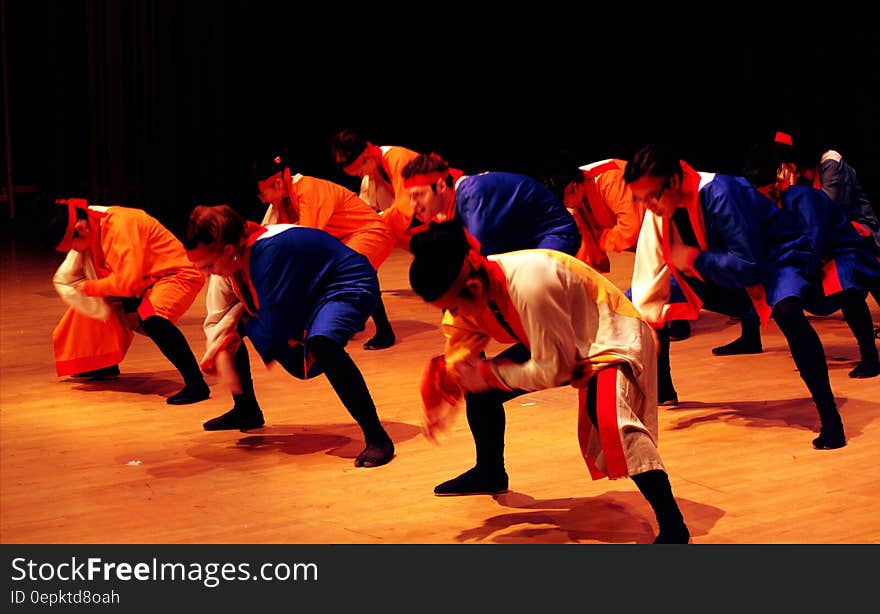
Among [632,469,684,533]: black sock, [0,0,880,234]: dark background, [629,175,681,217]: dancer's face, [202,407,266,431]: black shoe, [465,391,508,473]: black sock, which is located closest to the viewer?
[632,469,684,533]: black sock

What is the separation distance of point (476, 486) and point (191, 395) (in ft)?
5.34

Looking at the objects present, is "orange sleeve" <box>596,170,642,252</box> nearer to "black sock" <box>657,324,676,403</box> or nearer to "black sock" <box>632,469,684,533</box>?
"black sock" <box>657,324,676,403</box>

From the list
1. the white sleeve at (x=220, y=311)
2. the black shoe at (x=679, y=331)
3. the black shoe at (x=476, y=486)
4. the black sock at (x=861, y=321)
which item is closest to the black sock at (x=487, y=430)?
the black shoe at (x=476, y=486)

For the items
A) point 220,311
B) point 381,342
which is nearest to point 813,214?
point 381,342

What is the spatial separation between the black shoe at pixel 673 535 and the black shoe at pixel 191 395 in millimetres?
2326

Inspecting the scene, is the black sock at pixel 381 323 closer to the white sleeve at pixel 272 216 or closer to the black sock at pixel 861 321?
the white sleeve at pixel 272 216

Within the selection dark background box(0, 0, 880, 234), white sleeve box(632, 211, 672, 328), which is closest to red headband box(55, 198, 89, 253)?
white sleeve box(632, 211, 672, 328)

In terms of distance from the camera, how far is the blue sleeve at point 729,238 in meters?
3.96

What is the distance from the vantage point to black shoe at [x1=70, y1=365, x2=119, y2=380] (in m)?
5.30

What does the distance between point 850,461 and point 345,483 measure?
5.01 feet

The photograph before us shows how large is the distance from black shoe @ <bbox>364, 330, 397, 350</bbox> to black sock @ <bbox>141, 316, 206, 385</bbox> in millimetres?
1111

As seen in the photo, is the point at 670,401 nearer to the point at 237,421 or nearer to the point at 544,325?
the point at 237,421

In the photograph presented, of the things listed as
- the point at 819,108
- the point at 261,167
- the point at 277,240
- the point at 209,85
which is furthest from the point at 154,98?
the point at 277,240

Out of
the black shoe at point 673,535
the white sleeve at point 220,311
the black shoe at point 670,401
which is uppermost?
the white sleeve at point 220,311
